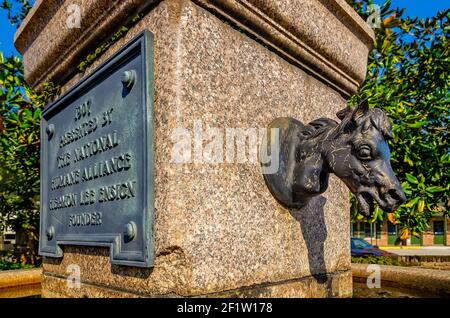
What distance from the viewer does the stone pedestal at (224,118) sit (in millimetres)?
1885

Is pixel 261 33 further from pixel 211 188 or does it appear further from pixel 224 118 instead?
pixel 211 188

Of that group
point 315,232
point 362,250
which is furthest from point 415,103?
point 362,250

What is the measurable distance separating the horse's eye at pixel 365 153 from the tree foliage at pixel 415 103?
355cm

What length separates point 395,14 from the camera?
6.57 m

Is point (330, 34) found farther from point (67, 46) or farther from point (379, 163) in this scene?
point (67, 46)

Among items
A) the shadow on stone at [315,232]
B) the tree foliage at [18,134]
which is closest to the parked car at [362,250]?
Result: the tree foliage at [18,134]

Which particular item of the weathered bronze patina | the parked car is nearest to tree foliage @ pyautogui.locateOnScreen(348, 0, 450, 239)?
the weathered bronze patina

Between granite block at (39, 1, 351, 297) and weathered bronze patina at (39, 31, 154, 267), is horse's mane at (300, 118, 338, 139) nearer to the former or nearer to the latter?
granite block at (39, 1, 351, 297)

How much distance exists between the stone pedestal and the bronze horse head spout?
0.10 m

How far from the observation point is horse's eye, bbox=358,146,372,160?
6.25ft

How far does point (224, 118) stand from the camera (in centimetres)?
208

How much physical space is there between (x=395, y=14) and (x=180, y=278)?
6.13m

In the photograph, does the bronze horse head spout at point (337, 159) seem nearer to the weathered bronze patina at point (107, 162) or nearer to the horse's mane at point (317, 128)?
the horse's mane at point (317, 128)

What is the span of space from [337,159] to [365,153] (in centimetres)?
16
